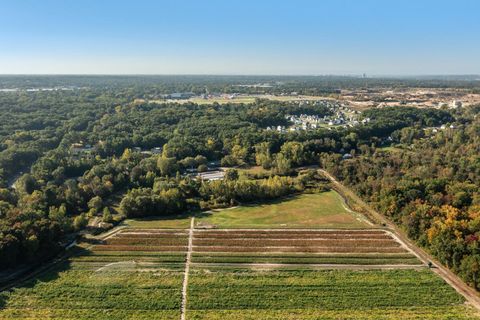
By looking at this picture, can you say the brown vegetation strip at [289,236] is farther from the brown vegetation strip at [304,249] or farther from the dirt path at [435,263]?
the brown vegetation strip at [304,249]

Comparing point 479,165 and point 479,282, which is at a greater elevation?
point 479,165

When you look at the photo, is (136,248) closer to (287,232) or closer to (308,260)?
(287,232)

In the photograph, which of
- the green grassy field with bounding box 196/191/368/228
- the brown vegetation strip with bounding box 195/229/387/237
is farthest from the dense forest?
the brown vegetation strip with bounding box 195/229/387/237

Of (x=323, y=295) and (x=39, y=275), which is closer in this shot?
(x=323, y=295)

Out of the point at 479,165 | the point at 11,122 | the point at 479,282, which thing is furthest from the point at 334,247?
the point at 11,122

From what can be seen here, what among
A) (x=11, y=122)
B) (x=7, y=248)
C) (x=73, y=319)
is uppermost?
(x=11, y=122)

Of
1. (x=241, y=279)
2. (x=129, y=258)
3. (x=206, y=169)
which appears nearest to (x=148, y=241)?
(x=129, y=258)

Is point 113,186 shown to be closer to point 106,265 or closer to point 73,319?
point 106,265
